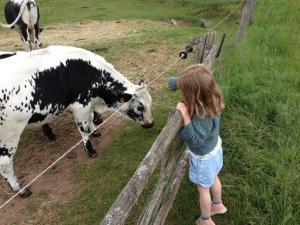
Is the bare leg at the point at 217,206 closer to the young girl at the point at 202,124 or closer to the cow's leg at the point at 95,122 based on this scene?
the young girl at the point at 202,124

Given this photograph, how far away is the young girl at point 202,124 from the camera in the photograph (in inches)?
114

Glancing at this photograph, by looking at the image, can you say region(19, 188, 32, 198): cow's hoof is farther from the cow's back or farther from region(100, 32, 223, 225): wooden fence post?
the cow's back

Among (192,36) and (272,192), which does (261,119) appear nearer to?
(272,192)

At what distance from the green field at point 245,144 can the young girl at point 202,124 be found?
15.8 inches

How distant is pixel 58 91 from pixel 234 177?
2.13 metres

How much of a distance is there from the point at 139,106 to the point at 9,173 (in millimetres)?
1740

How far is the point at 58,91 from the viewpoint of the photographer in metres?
4.56

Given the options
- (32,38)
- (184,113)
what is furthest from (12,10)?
(184,113)

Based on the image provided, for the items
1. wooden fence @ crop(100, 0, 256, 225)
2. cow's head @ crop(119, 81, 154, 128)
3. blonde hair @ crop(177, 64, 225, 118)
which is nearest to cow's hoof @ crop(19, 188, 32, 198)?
cow's head @ crop(119, 81, 154, 128)

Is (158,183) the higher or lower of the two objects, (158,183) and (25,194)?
the higher

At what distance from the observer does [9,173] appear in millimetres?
4434

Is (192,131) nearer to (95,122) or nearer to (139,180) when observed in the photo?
(139,180)

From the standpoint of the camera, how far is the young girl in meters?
2.90

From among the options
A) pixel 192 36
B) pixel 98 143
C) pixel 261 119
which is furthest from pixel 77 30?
pixel 261 119
